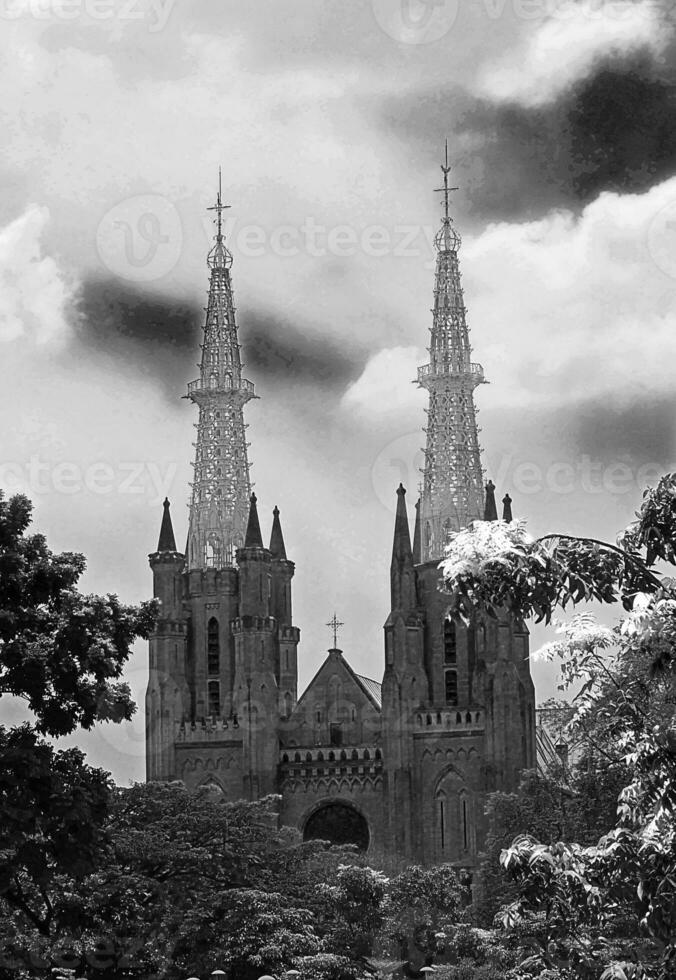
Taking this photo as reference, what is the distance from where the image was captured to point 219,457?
297 ft

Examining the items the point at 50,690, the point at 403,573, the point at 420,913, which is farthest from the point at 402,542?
the point at 50,690

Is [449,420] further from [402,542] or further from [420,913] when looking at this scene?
[420,913]

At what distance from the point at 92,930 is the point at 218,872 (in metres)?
10.6

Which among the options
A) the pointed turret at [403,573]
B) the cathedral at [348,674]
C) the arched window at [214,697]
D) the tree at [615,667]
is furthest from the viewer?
the arched window at [214,697]

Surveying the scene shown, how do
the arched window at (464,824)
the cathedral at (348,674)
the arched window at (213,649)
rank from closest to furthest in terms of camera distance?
1. the arched window at (464,824)
2. the cathedral at (348,674)
3. the arched window at (213,649)

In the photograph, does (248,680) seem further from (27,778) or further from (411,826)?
(27,778)

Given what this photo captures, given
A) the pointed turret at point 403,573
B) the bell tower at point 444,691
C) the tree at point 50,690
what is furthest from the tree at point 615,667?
the pointed turret at point 403,573

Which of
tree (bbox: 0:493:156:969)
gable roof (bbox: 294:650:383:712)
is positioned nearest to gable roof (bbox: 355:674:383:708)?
gable roof (bbox: 294:650:383:712)

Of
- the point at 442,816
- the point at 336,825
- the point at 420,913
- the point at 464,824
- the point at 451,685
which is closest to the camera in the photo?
the point at 420,913

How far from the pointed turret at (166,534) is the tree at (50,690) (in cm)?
5593

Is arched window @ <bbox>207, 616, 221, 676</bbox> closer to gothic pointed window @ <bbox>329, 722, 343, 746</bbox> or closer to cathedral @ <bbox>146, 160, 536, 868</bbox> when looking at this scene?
cathedral @ <bbox>146, 160, 536, 868</bbox>

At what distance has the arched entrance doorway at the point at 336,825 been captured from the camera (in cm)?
8438

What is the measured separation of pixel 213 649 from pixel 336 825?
394 inches

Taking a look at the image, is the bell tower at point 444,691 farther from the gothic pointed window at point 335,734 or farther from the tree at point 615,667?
the tree at point 615,667
